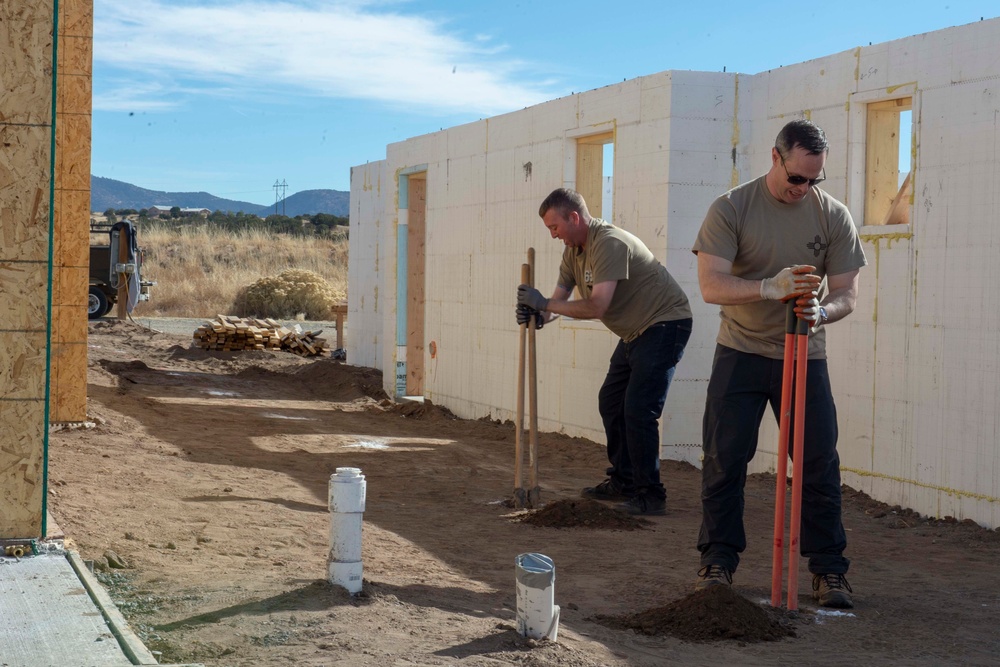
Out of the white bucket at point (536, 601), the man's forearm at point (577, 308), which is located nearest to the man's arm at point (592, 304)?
the man's forearm at point (577, 308)

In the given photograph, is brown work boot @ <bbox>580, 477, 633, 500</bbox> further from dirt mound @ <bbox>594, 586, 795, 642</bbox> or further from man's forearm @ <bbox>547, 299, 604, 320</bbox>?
dirt mound @ <bbox>594, 586, 795, 642</bbox>

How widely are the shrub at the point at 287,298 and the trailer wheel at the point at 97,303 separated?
581 cm

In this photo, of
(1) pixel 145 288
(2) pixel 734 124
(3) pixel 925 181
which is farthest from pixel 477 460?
(1) pixel 145 288

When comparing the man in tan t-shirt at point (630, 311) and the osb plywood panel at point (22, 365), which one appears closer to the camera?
the osb plywood panel at point (22, 365)

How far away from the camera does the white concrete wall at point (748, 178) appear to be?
6953 mm

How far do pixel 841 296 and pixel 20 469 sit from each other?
12.3ft

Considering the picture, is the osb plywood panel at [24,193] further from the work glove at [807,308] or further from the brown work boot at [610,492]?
the brown work boot at [610,492]

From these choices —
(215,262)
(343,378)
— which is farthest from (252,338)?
(215,262)

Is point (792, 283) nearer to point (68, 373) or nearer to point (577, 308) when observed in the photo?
point (577, 308)

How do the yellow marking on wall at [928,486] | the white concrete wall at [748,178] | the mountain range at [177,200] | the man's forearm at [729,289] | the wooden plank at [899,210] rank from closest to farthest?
1. the man's forearm at [729,289]
2. the yellow marking on wall at [928,486]
3. the white concrete wall at [748,178]
4. the wooden plank at [899,210]
5. the mountain range at [177,200]

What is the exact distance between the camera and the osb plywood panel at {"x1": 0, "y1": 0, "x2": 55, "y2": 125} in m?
4.85

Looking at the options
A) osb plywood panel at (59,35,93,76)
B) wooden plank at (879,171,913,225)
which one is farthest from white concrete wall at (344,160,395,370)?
wooden plank at (879,171,913,225)

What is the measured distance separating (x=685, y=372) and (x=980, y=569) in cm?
337

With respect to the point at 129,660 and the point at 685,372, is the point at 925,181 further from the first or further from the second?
the point at 129,660
